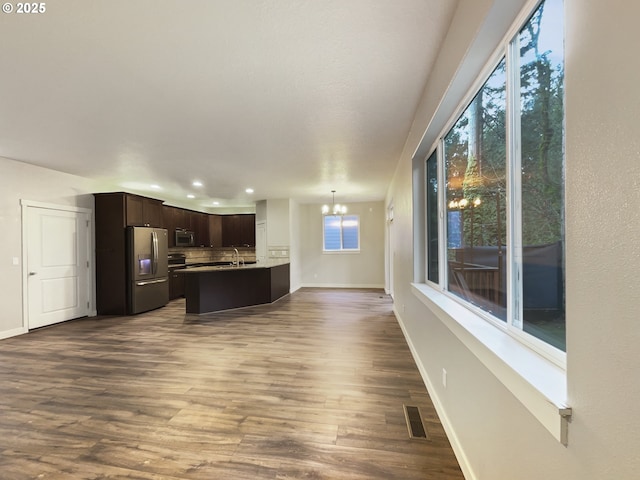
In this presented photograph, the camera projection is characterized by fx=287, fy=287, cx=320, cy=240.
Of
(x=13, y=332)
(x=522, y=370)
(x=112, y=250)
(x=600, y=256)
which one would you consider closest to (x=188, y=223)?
(x=112, y=250)

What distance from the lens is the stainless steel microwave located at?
7.43 metres

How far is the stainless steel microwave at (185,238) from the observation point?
292 inches

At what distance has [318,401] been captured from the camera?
237 centimetres

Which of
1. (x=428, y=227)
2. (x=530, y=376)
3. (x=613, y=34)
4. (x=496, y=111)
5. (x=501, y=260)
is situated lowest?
(x=530, y=376)

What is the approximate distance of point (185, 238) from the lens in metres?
7.66

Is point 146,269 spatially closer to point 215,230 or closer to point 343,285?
point 215,230

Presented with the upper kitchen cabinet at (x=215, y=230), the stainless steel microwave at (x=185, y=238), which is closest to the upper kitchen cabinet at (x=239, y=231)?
the upper kitchen cabinet at (x=215, y=230)

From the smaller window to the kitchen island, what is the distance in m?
2.58

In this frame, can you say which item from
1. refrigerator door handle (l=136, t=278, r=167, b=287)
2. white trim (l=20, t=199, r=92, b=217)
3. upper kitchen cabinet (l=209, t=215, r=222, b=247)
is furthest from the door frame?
upper kitchen cabinet (l=209, t=215, r=222, b=247)

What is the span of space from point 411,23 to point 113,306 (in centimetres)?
641

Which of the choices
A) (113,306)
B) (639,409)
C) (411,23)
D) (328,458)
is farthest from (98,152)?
(639,409)

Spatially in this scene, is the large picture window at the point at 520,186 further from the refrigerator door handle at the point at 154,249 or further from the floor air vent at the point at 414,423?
the refrigerator door handle at the point at 154,249

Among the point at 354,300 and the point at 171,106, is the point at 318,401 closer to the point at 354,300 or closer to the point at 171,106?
the point at 171,106

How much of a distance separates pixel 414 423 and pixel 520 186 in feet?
5.76
